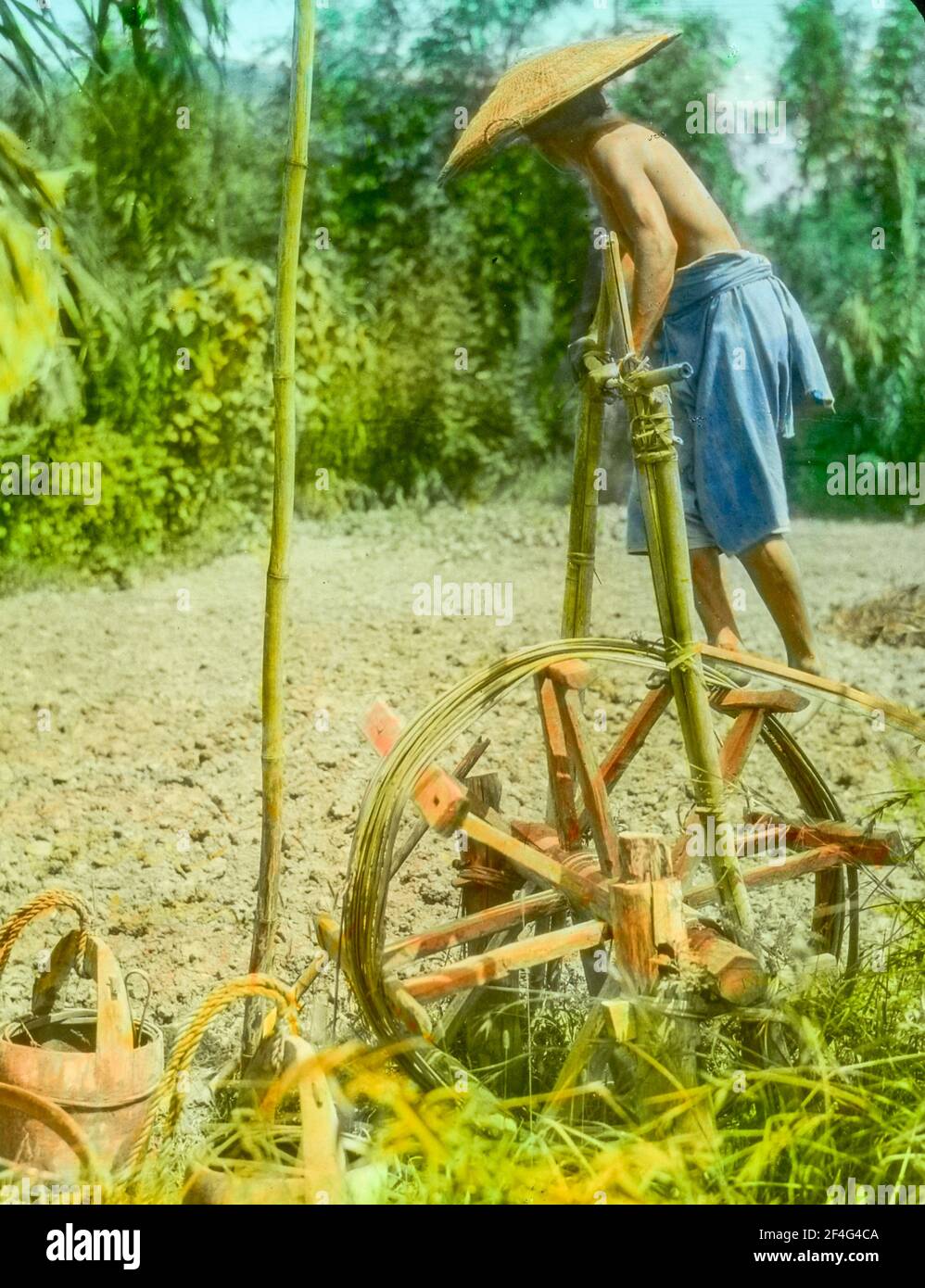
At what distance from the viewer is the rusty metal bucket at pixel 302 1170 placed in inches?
111

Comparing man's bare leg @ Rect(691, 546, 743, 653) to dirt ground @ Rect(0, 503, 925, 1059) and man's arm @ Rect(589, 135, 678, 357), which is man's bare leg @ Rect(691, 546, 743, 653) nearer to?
dirt ground @ Rect(0, 503, 925, 1059)

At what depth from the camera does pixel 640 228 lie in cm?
320

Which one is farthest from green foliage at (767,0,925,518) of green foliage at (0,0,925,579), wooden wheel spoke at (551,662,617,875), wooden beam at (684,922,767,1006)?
wooden beam at (684,922,767,1006)

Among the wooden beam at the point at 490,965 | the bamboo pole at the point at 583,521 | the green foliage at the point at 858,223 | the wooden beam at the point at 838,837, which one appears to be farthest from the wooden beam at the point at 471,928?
the green foliage at the point at 858,223

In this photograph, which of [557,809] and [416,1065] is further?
[557,809]

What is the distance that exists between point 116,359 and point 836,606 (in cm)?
172

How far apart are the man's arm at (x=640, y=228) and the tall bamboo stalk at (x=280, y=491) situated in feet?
2.10

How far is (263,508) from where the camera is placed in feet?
11.1

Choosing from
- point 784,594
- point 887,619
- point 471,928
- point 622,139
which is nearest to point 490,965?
point 471,928

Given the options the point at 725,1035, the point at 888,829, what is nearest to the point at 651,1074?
the point at 725,1035

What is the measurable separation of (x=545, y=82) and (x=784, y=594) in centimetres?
123

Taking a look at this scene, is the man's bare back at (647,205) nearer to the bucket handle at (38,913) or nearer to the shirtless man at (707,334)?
the shirtless man at (707,334)

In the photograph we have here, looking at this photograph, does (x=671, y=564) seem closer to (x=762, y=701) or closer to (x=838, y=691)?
(x=762, y=701)
